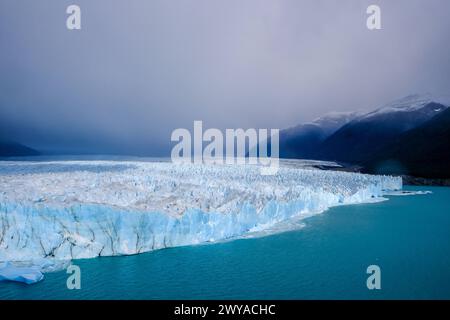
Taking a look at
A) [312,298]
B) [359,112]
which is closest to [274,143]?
Result: [359,112]

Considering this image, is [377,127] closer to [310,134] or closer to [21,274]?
[310,134]

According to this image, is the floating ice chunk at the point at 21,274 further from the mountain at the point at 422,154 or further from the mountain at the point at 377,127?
the mountain at the point at 377,127

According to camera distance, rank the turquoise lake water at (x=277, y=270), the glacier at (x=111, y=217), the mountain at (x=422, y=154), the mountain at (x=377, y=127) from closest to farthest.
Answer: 1. the turquoise lake water at (x=277, y=270)
2. the glacier at (x=111, y=217)
3. the mountain at (x=422, y=154)
4. the mountain at (x=377, y=127)

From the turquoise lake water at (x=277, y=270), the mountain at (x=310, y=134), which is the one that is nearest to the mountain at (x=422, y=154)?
the turquoise lake water at (x=277, y=270)

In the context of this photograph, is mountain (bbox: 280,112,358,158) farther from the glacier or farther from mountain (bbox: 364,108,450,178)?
the glacier

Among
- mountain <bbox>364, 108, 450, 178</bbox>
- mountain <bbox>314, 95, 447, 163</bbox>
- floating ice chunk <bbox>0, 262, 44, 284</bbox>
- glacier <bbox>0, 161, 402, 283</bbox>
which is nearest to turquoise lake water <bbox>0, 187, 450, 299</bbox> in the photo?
floating ice chunk <bbox>0, 262, 44, 284</bbox>

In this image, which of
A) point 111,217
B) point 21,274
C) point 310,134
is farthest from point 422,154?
point 310,134

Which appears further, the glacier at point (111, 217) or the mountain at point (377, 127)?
the mountain at point (377, 127)
